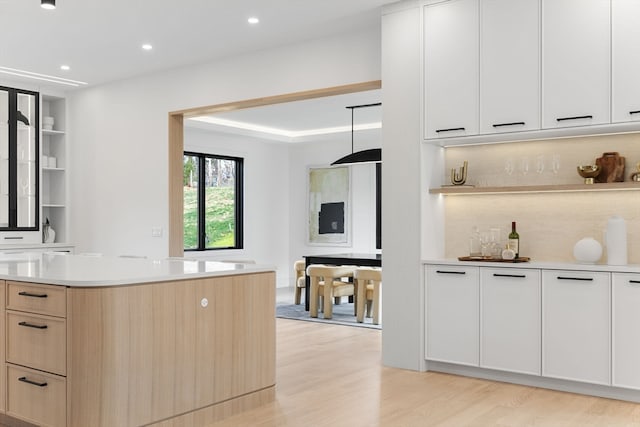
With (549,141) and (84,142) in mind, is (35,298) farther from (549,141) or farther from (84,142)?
(84,142)

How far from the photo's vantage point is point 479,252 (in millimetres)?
4977

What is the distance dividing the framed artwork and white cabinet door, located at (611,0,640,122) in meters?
6.76

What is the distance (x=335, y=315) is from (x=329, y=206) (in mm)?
3326

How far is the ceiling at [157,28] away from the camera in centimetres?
498

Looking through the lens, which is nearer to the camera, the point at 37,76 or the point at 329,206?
the point at 37,76

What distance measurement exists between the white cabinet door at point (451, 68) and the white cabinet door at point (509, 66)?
2.9 inches

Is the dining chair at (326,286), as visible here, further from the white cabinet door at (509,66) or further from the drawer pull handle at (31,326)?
the drawer pull handle at (31,326)

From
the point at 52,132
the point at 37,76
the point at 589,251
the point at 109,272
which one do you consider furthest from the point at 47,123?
the point at 589,251

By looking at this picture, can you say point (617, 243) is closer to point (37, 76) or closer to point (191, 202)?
point (37, 76)

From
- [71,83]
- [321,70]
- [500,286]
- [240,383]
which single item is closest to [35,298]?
[240,383]

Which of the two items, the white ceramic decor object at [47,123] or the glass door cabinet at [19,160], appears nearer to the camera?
the glass door cabinet at [19,160]

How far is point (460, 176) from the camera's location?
4.98 meters

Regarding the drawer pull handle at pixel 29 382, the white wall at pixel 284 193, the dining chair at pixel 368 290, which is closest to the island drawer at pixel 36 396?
the drawer pull handle at pixel 29 382

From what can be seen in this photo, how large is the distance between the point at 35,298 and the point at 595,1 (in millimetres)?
3785
